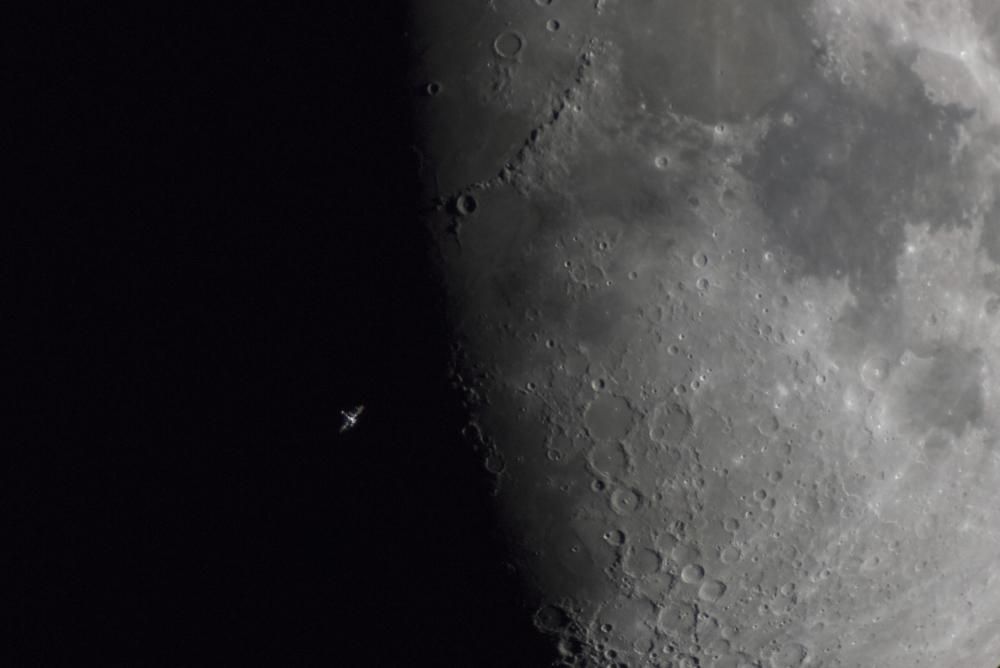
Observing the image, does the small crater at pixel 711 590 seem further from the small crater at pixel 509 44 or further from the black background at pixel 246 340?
the small crater at pixel 509 44

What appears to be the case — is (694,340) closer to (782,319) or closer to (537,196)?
(782,319)

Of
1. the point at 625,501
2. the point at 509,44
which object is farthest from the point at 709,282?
the point at 509,44

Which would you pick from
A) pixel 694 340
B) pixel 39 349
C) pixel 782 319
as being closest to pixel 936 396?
pixel 782 319

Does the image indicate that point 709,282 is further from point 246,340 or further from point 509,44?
point 246,340

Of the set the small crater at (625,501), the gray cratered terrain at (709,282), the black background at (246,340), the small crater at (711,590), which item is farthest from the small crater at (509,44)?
the small crater at (711,590)

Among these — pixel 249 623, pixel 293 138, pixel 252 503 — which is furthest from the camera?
pixel 249 623

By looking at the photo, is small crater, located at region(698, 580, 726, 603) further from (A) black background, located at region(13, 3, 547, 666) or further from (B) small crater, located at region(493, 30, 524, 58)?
(B) small crater, located at region(493, 30, 524, 58)
